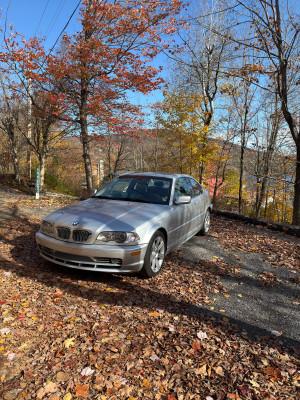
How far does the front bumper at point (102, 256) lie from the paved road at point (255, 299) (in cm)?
97

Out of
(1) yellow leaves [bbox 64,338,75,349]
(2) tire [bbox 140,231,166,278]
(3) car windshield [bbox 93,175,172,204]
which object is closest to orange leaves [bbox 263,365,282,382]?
(1) yellow leaves [bbox 64,338,75,349]

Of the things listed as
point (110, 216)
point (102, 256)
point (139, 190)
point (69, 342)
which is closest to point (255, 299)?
point (102, 256)

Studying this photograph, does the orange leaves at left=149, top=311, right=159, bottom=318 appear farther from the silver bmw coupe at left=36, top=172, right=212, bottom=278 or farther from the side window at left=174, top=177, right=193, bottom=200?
the side window at left=174, top=177, right=193, bottom=200

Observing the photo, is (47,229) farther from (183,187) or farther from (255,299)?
(255,299)

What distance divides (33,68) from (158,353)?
935 centimetres

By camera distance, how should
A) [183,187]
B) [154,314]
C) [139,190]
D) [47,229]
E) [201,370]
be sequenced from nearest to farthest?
1. [201,370]
2. [154,314]
3. [47,229]
4. [139,190]
5. [183,187]

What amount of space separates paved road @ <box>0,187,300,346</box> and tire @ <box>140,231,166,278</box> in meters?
0.84

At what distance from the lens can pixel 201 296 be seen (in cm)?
365

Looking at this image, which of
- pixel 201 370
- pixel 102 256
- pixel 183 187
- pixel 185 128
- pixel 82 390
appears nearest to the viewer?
pixel 82 390

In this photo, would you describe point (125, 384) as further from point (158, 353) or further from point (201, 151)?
point (201, 151)

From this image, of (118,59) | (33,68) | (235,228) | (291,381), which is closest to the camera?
(291,381)

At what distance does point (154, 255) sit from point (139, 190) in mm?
1421

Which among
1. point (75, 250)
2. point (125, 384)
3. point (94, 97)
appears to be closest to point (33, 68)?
point (94, 97)

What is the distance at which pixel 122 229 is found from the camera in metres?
3.59
